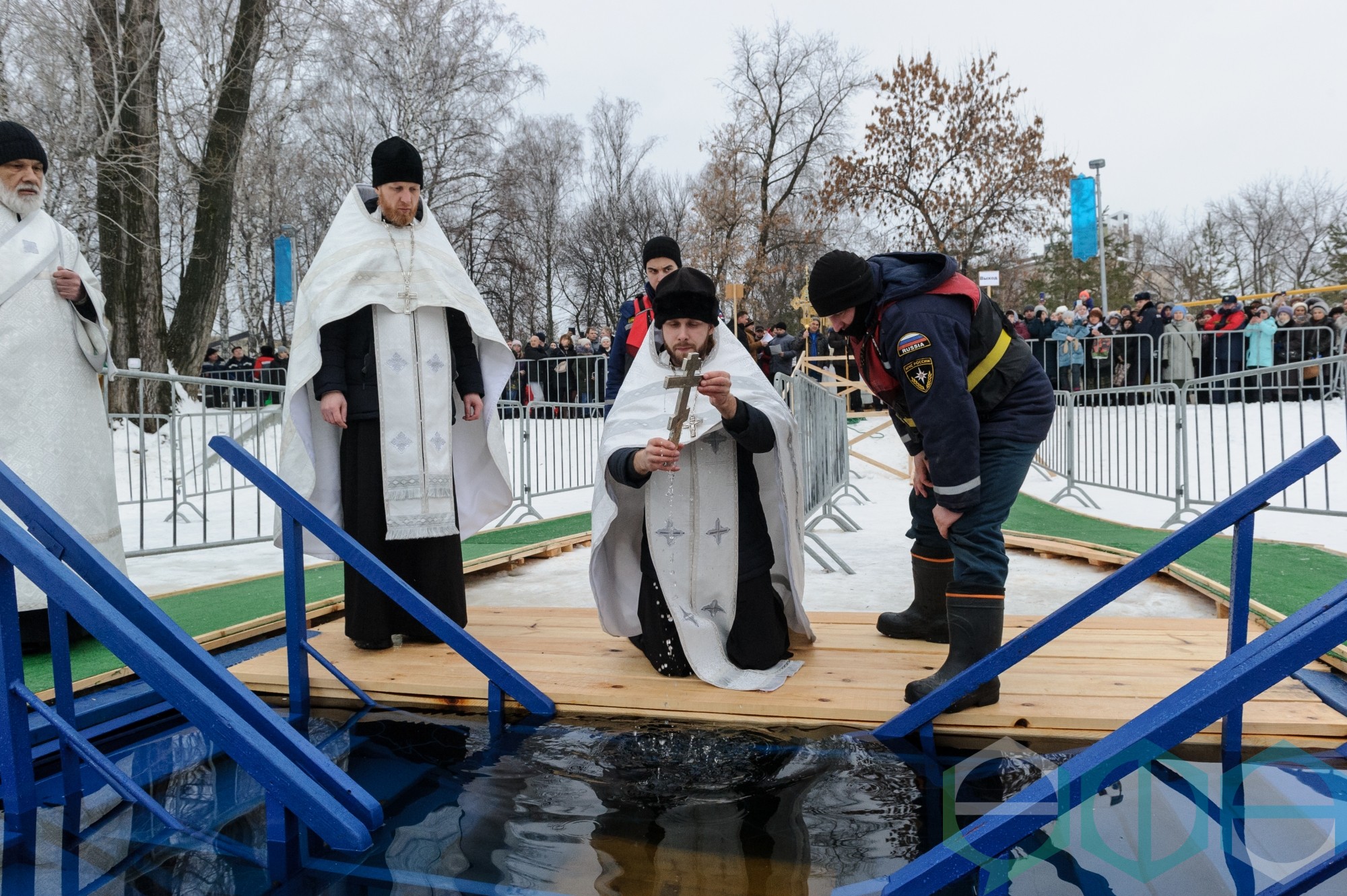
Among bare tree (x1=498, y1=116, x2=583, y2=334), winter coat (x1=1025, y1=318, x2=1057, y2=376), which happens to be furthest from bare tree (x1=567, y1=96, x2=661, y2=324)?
winter coat (x1=1025, y1=318, x2=1057, y2=376)

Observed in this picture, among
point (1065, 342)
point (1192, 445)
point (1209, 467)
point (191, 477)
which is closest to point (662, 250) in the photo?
point (191, 477)

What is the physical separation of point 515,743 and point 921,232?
81.3ft

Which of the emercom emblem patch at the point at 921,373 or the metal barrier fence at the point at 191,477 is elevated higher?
the emercom emblem patch at the point at 921,373

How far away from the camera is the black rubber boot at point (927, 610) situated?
377 cm

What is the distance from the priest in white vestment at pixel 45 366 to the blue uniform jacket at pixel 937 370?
3473 millimetres

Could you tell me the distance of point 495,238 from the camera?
103 feet

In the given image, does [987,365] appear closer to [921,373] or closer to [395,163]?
[921,373]

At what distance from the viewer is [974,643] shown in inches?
119

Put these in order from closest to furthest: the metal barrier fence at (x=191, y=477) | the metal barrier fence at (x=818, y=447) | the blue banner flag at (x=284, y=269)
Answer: the metal barrier fence at (x=818, y=447) → the metal barrier fence at (x=191, y=477) → the blue banner flag at (x=284, y=269)

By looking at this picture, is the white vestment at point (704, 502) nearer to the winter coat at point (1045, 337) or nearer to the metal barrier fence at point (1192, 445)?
the metal barrier fence at point (1192, 445)

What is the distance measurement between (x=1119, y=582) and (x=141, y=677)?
242cm

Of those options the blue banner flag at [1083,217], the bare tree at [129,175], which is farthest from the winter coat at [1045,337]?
the bare tree at [129,175]

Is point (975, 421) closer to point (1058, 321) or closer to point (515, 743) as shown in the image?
point (515, 743)

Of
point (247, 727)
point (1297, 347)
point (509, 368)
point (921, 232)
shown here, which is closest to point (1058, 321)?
point (1297, 347)
